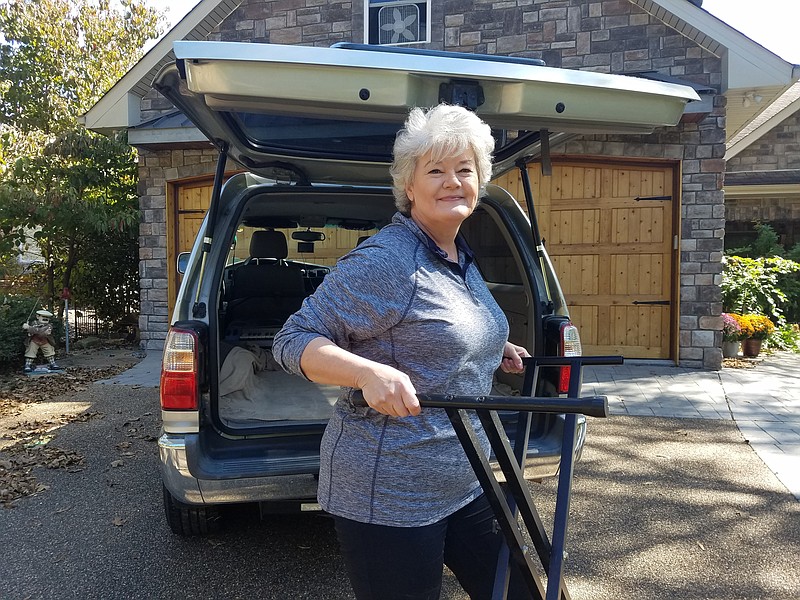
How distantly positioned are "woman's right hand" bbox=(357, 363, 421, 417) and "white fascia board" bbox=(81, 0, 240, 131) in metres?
8.07

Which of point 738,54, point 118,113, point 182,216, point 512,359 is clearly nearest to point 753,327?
point 738,54

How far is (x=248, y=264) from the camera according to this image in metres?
4.54

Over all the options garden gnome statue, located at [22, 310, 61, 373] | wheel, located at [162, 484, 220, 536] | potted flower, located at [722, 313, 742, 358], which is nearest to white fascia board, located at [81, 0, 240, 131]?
garden gnome statue, located at [22, 310, 61, 373]

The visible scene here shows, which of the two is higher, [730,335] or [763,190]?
[763,190]

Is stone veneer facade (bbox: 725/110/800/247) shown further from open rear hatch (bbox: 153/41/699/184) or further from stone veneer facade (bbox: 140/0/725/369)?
open rear hatch (bbox: 153/41/699/184)

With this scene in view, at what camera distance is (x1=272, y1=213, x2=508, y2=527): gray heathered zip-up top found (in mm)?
1393

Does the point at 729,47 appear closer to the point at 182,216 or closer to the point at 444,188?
the point at 444,188

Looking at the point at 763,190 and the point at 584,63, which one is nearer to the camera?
the point at 584,63

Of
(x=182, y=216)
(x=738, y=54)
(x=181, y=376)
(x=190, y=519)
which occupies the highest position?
(x=738, y=54)

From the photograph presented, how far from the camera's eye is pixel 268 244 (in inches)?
172

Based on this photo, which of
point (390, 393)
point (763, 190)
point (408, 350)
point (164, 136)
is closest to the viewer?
point (390, 393)

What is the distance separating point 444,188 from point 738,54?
22.7ft

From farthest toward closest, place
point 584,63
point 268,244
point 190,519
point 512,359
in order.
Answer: point 584,63 < point 268,244 < point 190,519 < point 512,359

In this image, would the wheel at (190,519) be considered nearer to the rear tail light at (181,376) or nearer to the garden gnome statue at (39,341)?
the rear tail light at (181,376)
